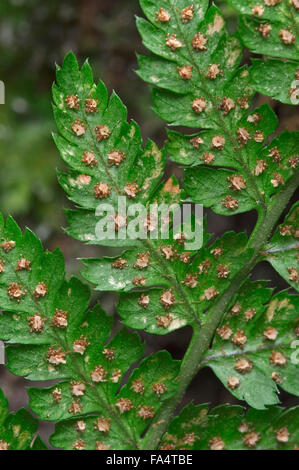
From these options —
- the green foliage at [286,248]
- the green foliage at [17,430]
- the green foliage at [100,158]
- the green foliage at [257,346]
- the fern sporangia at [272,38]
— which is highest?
the fern sporangia at [272,38]

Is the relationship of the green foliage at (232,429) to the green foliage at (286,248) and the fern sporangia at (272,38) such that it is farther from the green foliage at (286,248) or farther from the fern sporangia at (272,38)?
the fern sporangia at (272,38)

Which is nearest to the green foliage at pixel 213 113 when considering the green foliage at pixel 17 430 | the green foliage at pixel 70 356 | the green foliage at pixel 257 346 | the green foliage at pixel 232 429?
the green foliage at pixel 257 346

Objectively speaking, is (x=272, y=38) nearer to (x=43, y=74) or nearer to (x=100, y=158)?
(x=100, y=158)

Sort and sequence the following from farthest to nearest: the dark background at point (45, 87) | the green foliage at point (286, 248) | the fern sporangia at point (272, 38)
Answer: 1. the dark background at point (45, 87)
2. the green foliage at point (286, 248)
3. the fern sporangia at point (272, 38)

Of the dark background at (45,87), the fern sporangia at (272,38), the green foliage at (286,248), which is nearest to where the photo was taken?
the fern sporangia at (272,38)

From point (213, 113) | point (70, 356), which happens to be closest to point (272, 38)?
point (213, 113)

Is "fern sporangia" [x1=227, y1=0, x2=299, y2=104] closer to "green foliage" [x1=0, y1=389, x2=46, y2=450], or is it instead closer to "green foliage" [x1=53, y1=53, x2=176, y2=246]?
"green foliage" [x1=53, y1=53, x2=176, y2=246]

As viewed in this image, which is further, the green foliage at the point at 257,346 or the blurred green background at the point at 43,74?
the blurred green background at the point at 43,74
